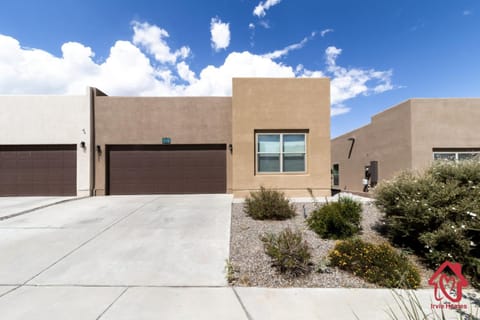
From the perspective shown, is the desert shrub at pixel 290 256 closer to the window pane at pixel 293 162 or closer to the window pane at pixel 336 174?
the window pane at pixel 293 162

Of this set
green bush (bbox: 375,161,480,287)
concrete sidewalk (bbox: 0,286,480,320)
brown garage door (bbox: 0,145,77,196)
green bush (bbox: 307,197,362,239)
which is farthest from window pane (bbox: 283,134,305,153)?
brown garage door (bbox: 0,145,77,196)

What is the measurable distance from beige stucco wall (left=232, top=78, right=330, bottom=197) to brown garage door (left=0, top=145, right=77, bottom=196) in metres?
8.09

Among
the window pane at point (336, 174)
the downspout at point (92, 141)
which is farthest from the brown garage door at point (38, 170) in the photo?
the window pane at point (336, 174)

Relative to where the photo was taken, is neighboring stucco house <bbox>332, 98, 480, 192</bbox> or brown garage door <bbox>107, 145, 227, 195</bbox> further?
brown garage door <bbox>107, 145, 227, 195</bbox>

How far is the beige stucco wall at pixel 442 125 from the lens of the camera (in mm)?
10227

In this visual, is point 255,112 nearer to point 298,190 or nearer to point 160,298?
point 298,190

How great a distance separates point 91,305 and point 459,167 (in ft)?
23.7

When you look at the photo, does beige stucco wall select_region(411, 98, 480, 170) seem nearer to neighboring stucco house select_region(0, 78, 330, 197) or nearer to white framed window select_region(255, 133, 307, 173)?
white framed window select_region(255, 133, 307, 173)

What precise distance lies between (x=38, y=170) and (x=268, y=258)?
1205 centimetres

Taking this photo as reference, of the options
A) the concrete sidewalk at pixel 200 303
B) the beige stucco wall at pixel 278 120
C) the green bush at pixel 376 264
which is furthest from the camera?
the beige stucco wall at pixel 278 120

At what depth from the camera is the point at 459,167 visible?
462 cm

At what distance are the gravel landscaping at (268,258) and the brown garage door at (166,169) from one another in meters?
4.47

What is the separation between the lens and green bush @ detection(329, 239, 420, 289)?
3.33m

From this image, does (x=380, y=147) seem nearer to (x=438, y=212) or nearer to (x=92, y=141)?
(x=438, y=212)
